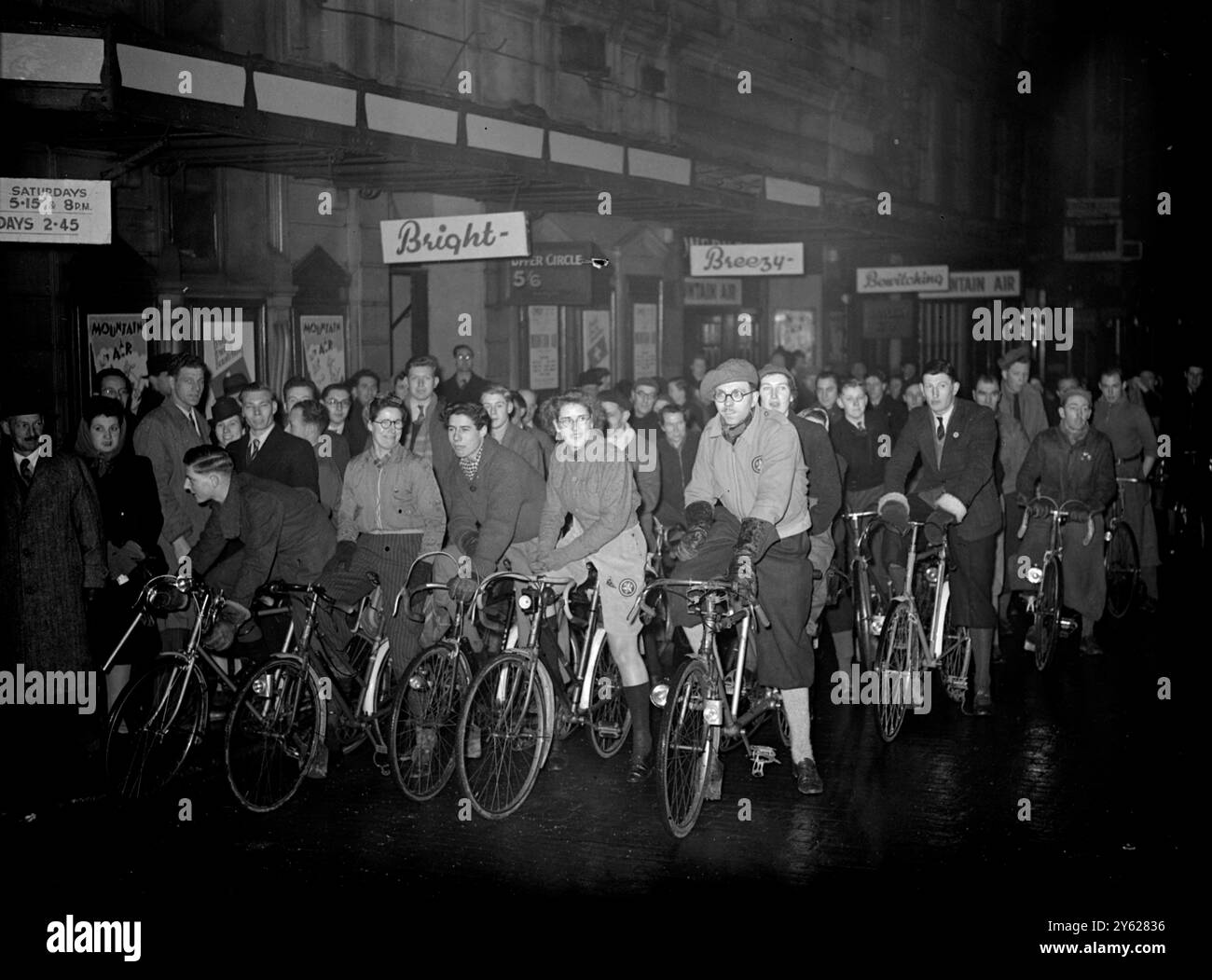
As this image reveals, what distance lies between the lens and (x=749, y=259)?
2117 centimetres

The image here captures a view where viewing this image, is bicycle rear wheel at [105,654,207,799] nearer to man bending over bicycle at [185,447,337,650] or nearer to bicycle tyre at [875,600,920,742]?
man bending over bicycle at [185,447,337,650]

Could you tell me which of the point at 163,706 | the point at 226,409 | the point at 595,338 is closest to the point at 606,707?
the point at 163,706

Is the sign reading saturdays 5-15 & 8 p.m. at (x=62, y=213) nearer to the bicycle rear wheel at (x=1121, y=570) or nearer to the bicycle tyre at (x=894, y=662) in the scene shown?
the bicycle tyre at (x=894, y=662)

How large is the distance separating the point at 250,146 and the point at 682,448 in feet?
15.6

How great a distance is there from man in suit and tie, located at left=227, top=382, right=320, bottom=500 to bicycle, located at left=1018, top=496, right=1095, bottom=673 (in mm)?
4888

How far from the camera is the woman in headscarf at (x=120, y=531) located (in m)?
8.72

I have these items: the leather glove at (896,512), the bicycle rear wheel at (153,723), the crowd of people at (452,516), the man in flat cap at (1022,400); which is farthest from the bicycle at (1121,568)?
the bicycle rear wheel at (153,723)

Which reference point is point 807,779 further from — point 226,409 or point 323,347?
point 323,347

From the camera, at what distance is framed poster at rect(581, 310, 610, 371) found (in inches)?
930

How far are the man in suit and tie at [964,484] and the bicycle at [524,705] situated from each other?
237 centimetres
